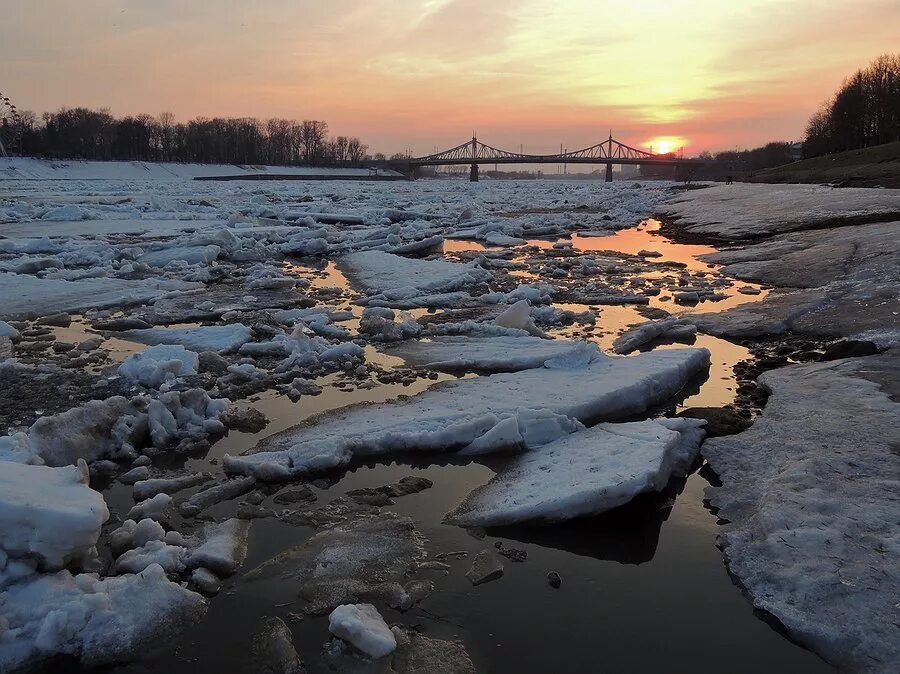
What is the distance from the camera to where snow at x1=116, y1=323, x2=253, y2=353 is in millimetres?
6148

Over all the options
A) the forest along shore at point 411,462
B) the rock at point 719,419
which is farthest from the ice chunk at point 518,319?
the rock at point 719,419

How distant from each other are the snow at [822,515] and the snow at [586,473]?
263mm

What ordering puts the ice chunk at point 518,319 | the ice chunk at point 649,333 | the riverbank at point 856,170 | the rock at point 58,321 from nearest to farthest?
the ice chunk at point 649,333, the ice chunk at point 518,319, the rock at point 58,321, the riverbank at point 856,170

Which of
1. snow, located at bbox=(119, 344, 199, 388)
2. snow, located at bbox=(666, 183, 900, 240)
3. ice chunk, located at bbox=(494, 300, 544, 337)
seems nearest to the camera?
snow, located at bbox=(119, 344, 199, 388)

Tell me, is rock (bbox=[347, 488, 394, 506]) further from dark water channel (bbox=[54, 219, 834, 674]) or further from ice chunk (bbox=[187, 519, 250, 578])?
ice chunk (bbox=[187, 519, 250, 578])

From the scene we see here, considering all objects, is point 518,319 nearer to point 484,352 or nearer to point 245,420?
point 484,352

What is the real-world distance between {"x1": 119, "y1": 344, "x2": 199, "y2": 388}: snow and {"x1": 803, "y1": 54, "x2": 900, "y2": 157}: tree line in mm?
56179

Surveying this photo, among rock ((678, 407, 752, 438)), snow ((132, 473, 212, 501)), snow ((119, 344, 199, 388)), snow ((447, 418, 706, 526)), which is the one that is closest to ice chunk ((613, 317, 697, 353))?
rock ((678, 407, 752, 438))

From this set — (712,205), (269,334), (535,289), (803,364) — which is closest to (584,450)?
(803,364)

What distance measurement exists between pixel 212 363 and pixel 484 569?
139 inches

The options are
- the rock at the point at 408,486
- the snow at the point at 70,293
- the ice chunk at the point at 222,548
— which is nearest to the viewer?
the ice chunk at the point at 222,548

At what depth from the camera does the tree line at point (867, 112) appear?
1938 inches

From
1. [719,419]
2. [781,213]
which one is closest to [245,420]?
[719,419]

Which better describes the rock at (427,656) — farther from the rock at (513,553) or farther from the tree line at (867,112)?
the tree line at (867,112)
